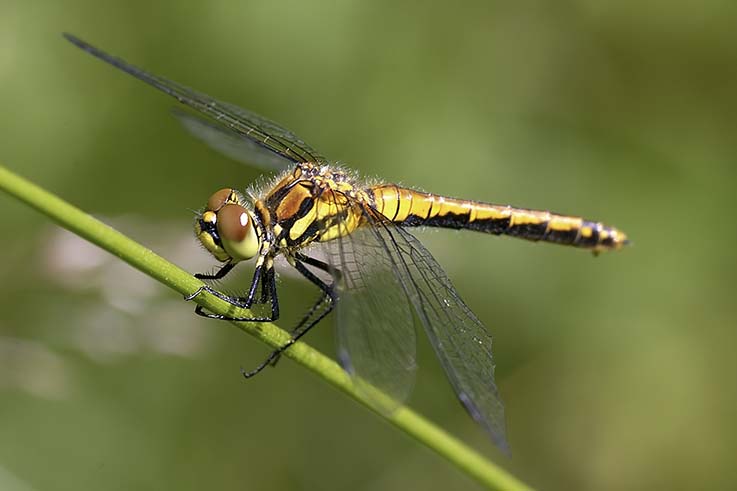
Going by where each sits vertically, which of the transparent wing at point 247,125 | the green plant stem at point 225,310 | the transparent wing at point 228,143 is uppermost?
the transparent wing at point 247,125

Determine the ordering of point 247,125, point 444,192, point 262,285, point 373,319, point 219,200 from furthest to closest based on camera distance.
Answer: point 444,192, point 247,125, point 262,285, point 219,200, point 373,319

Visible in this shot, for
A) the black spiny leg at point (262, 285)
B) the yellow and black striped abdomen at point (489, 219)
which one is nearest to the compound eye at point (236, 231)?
the black spiny leg at point (262, 285)

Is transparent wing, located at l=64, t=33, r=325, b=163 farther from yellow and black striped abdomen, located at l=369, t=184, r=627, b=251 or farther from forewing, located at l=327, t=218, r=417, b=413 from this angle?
forewing, located at l=327, t=218, r=417, b=413

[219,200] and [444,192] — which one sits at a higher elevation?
[444,192]

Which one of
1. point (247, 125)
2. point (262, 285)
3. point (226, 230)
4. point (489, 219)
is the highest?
point (489, 219)

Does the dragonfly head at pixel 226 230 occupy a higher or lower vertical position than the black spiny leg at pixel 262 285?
higher

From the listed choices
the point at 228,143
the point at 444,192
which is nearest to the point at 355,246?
the point at 228,143

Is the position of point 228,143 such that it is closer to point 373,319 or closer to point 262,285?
point 262,285

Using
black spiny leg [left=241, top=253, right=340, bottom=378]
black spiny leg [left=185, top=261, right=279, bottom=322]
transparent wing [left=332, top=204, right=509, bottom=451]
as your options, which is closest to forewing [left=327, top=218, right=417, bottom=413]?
transparent wing [left=332, top=204, right=509, bottom=451]

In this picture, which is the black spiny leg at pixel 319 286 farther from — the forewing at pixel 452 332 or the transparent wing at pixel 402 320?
the forewing at pixel 452 332
